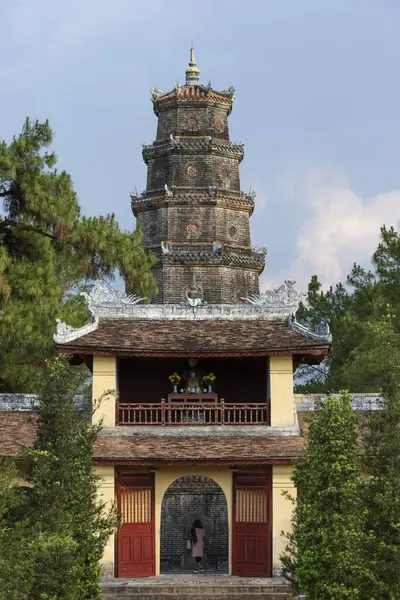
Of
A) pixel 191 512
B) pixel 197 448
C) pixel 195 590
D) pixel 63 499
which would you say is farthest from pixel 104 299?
pixel 191 512

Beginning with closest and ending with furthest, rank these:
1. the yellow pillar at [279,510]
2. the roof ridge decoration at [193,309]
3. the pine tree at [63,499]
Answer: the pine tree at [63,499] < the yellow pillar at [279,510] < the roof ridge decoration at [193,309]

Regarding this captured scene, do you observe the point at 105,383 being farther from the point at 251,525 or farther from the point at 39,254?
the point at 39,254

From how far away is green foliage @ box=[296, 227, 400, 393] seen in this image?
34156 mm

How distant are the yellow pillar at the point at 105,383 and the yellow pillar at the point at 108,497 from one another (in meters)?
1.20

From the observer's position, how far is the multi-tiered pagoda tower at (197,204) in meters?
44.1

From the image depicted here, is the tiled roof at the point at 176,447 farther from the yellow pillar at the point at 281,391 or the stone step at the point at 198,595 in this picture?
the stone step at the point at 198,595

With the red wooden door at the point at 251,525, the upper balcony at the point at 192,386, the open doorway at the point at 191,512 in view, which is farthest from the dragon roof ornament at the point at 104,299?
the open doorway at the point at 191,512

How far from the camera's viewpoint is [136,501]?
2455 cm

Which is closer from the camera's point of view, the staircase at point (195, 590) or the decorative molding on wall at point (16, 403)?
the staircase at point (195, 590)

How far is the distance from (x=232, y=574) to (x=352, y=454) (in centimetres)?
748

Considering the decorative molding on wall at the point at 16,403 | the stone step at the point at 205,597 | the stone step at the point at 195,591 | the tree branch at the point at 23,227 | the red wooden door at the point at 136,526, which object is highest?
the tree branch at the point at 23,227

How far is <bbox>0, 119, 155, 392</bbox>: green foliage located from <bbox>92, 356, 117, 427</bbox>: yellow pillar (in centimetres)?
465

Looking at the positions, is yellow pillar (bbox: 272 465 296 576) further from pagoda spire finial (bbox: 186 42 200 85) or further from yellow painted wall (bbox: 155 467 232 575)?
pagoda spire finial (bbox: 186 42 200 85)

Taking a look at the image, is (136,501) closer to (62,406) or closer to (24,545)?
(62,406)
